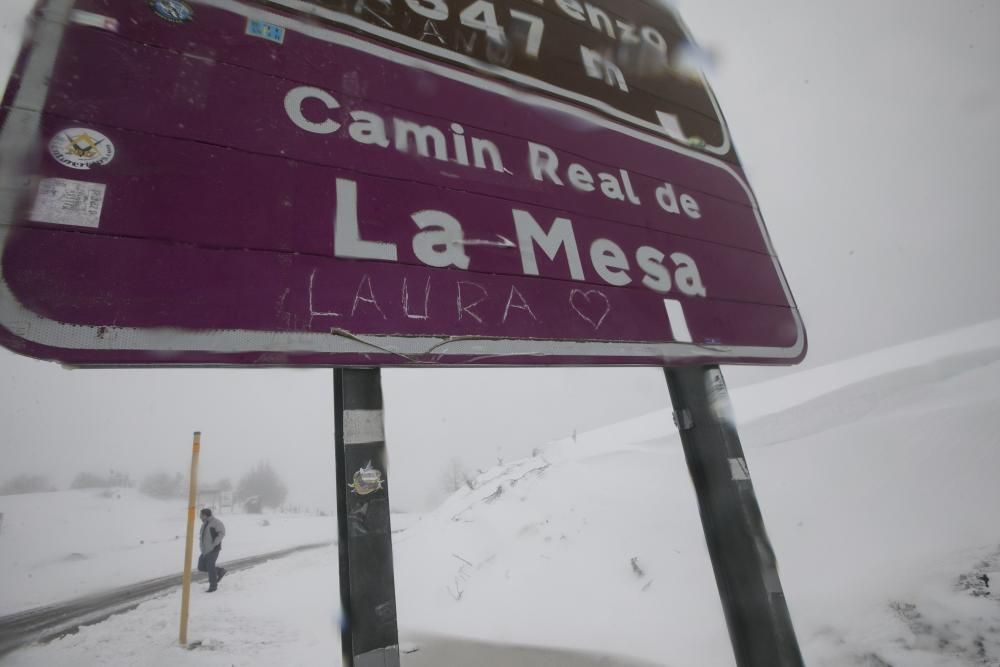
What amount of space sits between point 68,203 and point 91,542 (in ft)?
93.0

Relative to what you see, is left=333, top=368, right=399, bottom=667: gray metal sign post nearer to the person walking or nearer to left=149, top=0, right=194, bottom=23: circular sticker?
left=149, top=0, right=194, bottom=23: circular sticker

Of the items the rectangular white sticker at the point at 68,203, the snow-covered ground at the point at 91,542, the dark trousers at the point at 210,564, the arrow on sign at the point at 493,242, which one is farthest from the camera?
the snow-covered ground at the point at 91,542

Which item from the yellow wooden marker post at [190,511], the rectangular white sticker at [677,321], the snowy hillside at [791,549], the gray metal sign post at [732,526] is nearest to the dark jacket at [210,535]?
the yellow wooden marker post at [190,511]

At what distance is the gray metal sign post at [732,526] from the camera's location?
1770 millimetres

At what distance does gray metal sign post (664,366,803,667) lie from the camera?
5.81ft

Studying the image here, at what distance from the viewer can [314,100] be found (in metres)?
1.44

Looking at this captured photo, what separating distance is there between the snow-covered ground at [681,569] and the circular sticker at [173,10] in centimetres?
524

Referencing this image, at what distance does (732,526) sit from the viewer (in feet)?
6.20

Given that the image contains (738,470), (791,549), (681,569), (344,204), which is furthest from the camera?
(681,569)

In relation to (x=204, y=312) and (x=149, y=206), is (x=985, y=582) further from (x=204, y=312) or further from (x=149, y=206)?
(x=149, y=206)

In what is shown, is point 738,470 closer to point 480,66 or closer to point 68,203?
point 480,66

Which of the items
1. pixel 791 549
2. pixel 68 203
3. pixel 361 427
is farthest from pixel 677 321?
pixel 791 549

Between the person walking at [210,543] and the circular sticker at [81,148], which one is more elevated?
the circular sticker at [81,148]

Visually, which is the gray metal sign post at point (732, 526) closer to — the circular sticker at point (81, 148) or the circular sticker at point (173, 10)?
the circular sticker at point (81, 148)
